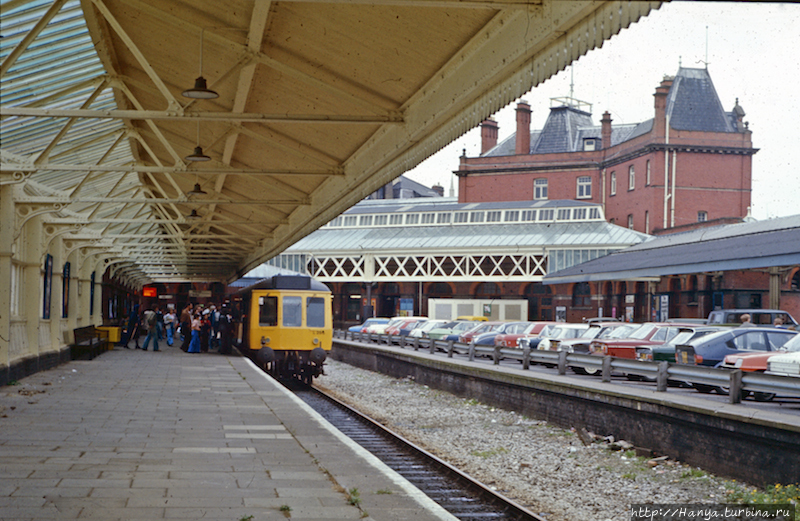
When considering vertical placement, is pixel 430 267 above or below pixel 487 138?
below

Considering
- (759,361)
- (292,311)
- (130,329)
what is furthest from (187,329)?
(759,361)

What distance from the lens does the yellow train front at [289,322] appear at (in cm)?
2712

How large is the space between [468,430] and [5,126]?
37.0 feet

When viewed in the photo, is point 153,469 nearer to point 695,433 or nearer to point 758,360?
point 695,433

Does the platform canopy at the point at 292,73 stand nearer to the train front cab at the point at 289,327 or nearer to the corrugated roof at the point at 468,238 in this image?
the train front cab at the point at 289,327

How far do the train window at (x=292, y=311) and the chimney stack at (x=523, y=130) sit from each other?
54.6 meters

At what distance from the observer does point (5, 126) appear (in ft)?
48.8

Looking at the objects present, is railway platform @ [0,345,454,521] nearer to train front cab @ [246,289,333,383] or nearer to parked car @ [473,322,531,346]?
train front cab @ [246,289,333,383]

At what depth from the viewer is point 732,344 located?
1888cm

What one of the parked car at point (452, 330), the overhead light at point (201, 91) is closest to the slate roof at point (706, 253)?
the parked car at point (452, 330)

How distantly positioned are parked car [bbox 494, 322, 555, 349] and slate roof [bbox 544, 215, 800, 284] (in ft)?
24.5

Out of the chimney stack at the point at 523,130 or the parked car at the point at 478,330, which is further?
the chimney stack at the point at 523,130

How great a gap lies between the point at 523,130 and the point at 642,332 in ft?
188

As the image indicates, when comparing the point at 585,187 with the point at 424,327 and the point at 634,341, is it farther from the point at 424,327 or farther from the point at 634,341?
the point at 634,341
